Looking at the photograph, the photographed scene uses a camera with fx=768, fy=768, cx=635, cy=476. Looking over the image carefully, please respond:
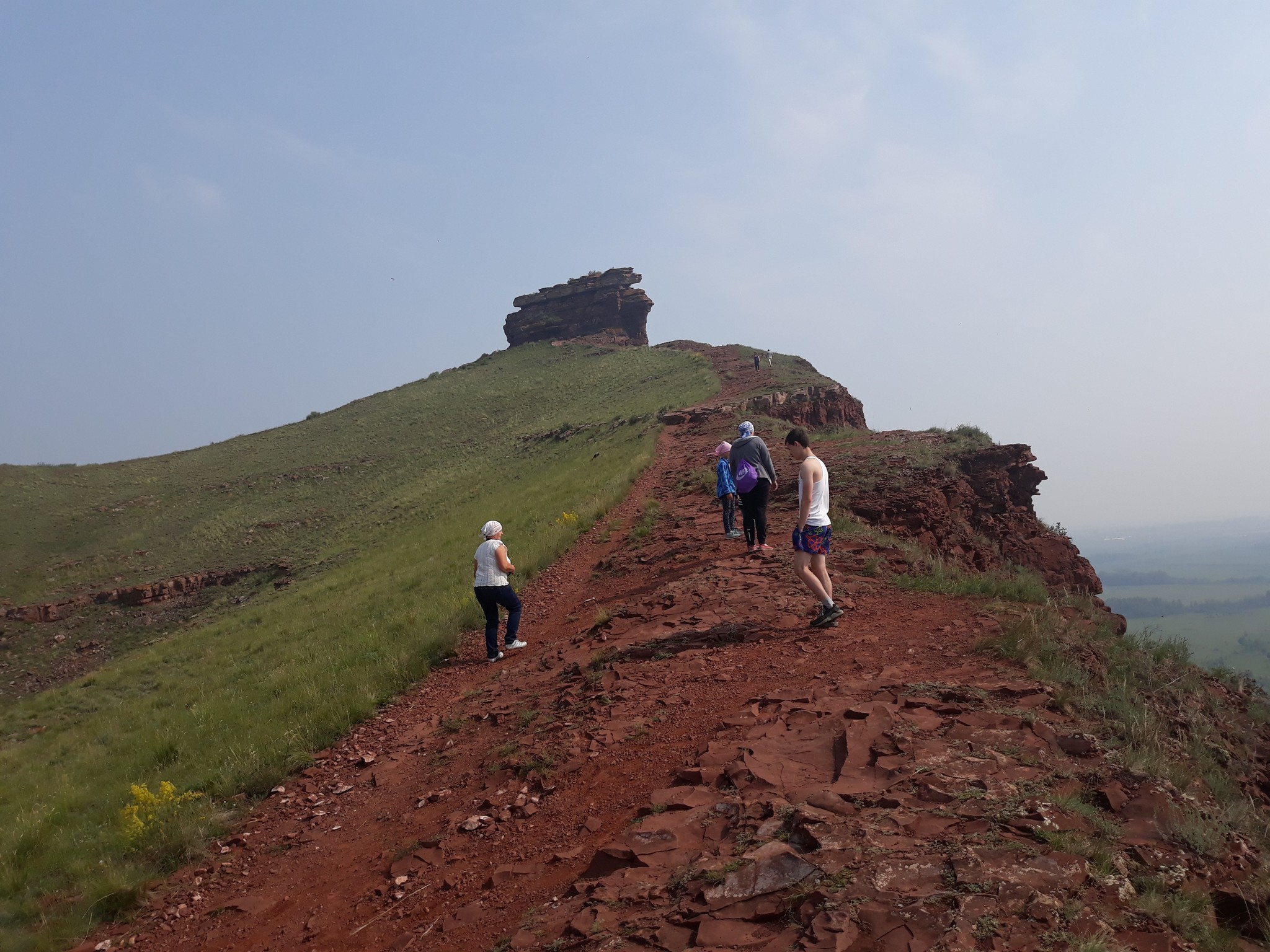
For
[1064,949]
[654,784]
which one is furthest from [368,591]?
[1064,949]

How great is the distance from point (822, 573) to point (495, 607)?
4.11m

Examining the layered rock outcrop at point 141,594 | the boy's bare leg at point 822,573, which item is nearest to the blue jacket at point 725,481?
the boy's bare leg at point 822,573

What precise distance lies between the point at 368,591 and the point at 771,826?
16182mm

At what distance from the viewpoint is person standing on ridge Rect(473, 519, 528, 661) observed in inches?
369

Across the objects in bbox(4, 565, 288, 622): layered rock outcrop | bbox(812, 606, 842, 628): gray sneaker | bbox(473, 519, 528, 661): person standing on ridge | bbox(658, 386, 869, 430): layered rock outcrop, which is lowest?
bbox(4, 565, 288, 622): layered rock outcrop

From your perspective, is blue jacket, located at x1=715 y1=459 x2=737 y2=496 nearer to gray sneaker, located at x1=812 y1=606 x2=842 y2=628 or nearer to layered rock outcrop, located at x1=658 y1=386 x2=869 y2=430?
gray sneaker, located at x1=812 y1=606 x2=842 y2=628

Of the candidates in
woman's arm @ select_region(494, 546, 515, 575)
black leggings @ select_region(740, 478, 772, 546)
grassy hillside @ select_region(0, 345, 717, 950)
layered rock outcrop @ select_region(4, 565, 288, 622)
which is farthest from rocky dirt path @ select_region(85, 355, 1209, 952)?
layered rock outcrop @ select_region(4, 565, 288, 622)

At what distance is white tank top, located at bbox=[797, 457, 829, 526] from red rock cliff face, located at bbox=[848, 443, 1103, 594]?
223 inches

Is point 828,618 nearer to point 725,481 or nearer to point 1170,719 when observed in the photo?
point 1170,719

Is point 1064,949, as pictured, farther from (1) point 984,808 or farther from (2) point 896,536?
(2) point 896,536

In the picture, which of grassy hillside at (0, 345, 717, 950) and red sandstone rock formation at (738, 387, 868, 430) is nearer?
grassy hillside at (0, 345, 717, 950)

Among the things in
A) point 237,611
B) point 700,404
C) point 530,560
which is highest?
point 700,404

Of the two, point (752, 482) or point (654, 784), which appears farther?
point (752, 482)

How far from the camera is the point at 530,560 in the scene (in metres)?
13.7
